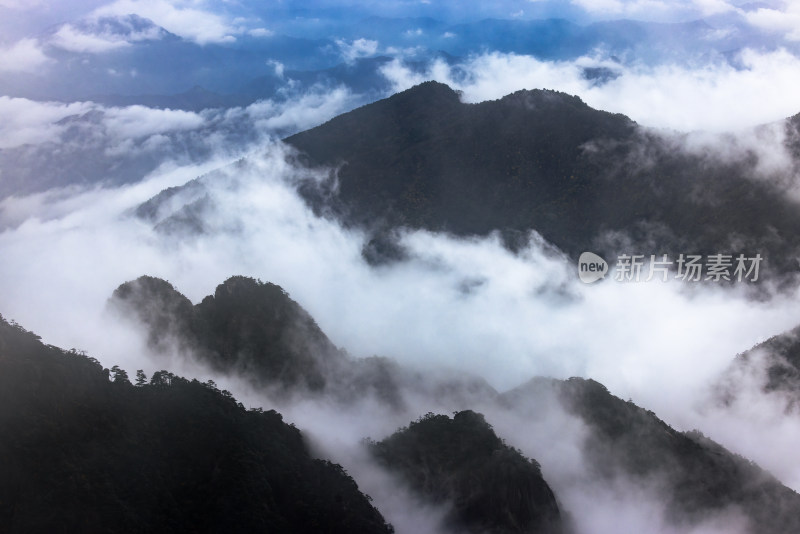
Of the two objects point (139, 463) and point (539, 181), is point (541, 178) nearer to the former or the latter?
point (539, 181)

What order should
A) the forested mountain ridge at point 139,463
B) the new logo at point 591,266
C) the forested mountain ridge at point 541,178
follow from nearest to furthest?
the forested mountain ridge at point 139,463 < the forested mountain ridge at point 541,178 < the new logo at point 591,266

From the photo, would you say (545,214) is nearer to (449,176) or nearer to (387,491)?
(449,176)

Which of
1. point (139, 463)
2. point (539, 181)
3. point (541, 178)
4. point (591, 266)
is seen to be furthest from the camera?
point (539, 181)

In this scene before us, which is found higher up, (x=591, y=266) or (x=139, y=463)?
(x=139, y=463)

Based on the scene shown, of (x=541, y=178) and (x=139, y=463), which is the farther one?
(x=541, y=178)

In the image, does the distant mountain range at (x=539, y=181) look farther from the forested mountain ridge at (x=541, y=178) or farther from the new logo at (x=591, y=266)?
the new logo at (x=591, y=266)
